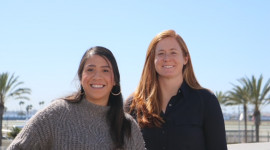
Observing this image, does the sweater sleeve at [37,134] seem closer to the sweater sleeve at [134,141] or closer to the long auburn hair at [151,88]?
the sweater sleeve at [134,141]

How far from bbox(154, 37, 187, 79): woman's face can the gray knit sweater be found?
2.50 ft

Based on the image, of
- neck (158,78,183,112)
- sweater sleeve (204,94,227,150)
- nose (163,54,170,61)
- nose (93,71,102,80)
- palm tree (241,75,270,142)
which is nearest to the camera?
nose (93,71,102,80)

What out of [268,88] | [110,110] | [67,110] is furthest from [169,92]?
[268,88]

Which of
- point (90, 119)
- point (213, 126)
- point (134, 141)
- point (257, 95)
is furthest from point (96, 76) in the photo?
point (257, 95)

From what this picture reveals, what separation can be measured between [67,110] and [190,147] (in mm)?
1140

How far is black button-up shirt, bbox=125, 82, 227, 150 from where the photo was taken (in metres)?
3.42

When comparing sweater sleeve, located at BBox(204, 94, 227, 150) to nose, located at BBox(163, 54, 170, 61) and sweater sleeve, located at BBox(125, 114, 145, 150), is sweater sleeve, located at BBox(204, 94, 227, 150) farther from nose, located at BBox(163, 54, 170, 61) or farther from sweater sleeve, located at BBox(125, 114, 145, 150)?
sweater sleeve, located at BBox(125, 114, 145, 150)

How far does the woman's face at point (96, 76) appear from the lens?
2902 millimetres

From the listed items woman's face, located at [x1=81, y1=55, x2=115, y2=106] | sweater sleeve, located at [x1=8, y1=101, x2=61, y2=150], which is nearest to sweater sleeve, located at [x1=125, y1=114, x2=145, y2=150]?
woman's face, located at [x1=81, y1=55, x2=115, y2=106]

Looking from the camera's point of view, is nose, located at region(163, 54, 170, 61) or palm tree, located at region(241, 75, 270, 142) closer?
nose, located at region(163, 54, 170, 61)

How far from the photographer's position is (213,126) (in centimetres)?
342

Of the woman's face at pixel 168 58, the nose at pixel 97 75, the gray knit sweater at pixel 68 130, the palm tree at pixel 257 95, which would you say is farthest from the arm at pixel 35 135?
the palm tree at pixel 257 95

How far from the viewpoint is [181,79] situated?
12.2 feet

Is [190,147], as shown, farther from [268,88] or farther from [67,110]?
[268,88]
